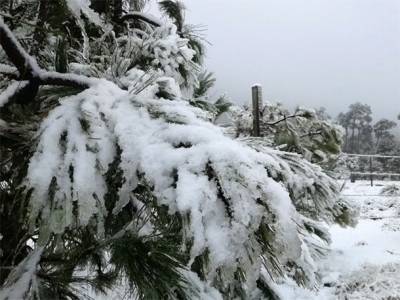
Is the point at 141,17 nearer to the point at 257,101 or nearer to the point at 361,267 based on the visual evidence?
the point at 257,101

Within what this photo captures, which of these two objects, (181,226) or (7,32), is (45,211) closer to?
(181,226)

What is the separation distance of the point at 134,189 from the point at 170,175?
0.50ft

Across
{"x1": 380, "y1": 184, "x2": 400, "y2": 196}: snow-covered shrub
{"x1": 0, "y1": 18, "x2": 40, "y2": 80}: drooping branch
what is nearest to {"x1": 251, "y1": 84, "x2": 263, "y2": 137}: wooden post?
Result: {"x1": 0, "y1": 18, "x2": 40, "y2": 80}: drooping branch

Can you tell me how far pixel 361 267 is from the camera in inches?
192

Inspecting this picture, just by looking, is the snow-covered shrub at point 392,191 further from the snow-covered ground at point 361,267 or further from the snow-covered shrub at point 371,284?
the snow-covered shrub at point 371,284

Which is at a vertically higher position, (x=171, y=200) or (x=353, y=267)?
(x=171, y=200)

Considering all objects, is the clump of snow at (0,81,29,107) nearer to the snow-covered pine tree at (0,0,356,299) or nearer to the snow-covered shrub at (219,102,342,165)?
the snow-covered pine tree at (0,0,356,299)

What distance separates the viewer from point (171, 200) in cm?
65

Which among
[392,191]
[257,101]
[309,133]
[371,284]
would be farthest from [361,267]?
[392,191]

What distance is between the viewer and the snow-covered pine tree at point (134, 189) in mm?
602

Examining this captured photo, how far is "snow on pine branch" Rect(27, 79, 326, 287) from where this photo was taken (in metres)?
0.59

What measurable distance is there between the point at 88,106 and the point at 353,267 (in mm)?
4808

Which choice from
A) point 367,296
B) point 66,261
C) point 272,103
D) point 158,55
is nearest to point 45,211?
point 66,261

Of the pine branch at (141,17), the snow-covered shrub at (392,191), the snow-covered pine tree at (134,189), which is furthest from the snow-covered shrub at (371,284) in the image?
the snow-covered shrub at (392,191)
